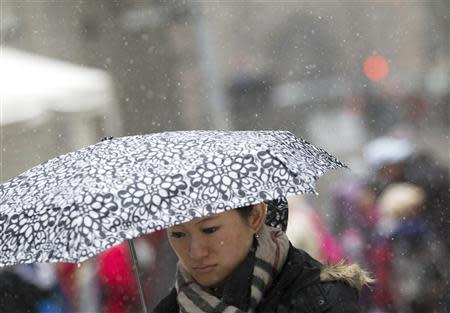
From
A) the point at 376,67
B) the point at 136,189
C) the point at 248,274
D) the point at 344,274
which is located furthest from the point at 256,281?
the point at 376,67

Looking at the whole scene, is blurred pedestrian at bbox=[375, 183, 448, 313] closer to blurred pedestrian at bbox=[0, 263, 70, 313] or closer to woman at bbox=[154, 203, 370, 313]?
blurred pedestrian at bbox=[0, 263, 70, 313]

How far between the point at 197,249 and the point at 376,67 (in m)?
3.15

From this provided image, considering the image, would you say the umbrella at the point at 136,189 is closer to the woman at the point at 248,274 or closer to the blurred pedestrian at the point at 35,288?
the woman at the point at 248,274

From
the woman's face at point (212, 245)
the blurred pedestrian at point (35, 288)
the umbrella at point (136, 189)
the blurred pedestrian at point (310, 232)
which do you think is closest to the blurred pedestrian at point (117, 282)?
the blurred pedestrian at point (35, 288)

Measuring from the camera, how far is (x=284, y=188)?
9.48ft

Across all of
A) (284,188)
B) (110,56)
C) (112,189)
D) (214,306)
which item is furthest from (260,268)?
(110,56)

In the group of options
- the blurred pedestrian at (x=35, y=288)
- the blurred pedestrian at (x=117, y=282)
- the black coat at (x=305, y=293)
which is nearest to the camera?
the black coat at (x=305, y=293)

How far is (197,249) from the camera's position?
317cm

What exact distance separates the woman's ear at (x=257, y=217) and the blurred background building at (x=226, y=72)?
2787mm

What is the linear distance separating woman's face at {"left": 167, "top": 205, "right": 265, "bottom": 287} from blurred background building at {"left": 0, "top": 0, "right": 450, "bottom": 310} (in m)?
2.92

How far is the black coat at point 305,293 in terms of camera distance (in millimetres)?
3170

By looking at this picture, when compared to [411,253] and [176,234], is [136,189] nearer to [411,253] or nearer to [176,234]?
[176,234]

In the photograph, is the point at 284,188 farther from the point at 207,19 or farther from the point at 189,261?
the point at 207,19

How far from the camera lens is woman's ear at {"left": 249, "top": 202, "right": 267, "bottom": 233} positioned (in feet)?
10.9
